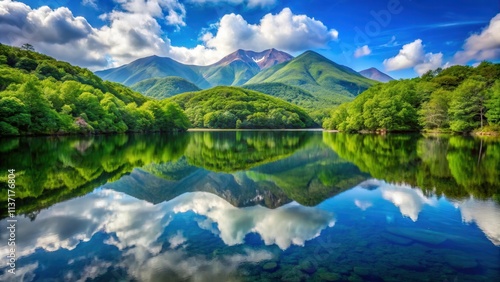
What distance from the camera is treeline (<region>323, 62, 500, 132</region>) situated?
63.3 meters

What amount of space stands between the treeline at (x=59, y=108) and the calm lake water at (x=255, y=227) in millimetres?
41880

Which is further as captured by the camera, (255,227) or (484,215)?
(484,215)

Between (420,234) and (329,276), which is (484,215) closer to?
(420,234)

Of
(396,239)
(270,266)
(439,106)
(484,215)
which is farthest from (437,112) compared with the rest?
(270,266)

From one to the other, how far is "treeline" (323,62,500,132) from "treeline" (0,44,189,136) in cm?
6503

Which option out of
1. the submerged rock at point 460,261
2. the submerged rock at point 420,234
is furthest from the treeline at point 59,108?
the submerged rock at point 460,261

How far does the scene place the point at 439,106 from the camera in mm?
72938

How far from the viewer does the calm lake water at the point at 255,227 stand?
6.52 m

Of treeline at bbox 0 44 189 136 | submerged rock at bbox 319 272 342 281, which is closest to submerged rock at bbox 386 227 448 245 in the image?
submerged rock at bbox 319 272 342 281

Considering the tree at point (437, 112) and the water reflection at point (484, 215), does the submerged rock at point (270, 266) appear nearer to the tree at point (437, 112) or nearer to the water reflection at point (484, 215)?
the water reflection at point (484, 215)

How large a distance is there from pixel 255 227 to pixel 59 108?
235 feet

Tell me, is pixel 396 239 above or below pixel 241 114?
below

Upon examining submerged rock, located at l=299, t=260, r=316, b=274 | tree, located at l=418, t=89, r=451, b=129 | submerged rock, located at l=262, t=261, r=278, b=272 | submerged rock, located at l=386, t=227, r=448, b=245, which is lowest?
submerged rock, located at l=386, t=227, r=448, b=245

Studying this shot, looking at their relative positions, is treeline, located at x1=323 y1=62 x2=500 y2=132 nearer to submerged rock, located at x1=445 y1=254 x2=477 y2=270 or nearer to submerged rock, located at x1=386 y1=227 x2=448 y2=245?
submerged rock, located at x1=386 y1=227 x2=448 y2=245
